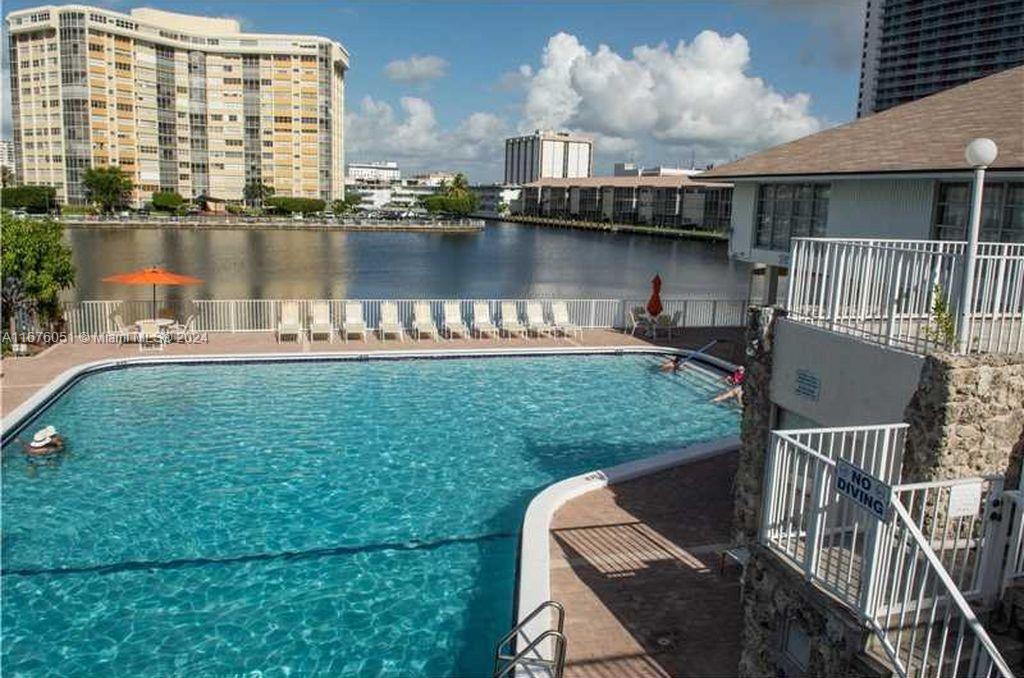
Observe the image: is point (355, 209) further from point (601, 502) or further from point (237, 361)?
point (601, 502)

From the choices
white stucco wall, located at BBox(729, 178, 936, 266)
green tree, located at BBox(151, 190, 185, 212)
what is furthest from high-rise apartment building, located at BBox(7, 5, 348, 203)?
white stucco wall, located at BBox(729, 178, 936, 266)

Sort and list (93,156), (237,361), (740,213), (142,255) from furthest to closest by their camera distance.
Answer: (93,156), (142,255), (740,213), (237,361)

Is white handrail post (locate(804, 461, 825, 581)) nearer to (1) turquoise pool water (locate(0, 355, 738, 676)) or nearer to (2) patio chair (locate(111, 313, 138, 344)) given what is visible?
(1) turquoise pool water (locate(0, 355, 738, 676))

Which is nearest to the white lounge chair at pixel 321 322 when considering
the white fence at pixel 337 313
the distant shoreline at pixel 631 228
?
the white fence at pixel 337 313

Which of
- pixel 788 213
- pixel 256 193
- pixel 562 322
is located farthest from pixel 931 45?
pixel 562 322

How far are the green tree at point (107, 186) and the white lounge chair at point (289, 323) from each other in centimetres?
10938

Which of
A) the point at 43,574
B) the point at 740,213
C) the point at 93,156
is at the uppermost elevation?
the point at 93,156

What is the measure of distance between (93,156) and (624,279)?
97946 millimetres

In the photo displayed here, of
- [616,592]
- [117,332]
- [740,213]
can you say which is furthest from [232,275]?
[616,592]

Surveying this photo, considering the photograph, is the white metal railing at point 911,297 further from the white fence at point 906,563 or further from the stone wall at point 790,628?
the stone wall at point 790,628

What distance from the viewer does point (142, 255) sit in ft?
217

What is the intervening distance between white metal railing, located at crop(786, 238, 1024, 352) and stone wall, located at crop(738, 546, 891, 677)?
2280 mm

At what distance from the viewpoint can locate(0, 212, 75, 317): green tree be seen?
18016 millimetres

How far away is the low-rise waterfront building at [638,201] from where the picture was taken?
410 feet
